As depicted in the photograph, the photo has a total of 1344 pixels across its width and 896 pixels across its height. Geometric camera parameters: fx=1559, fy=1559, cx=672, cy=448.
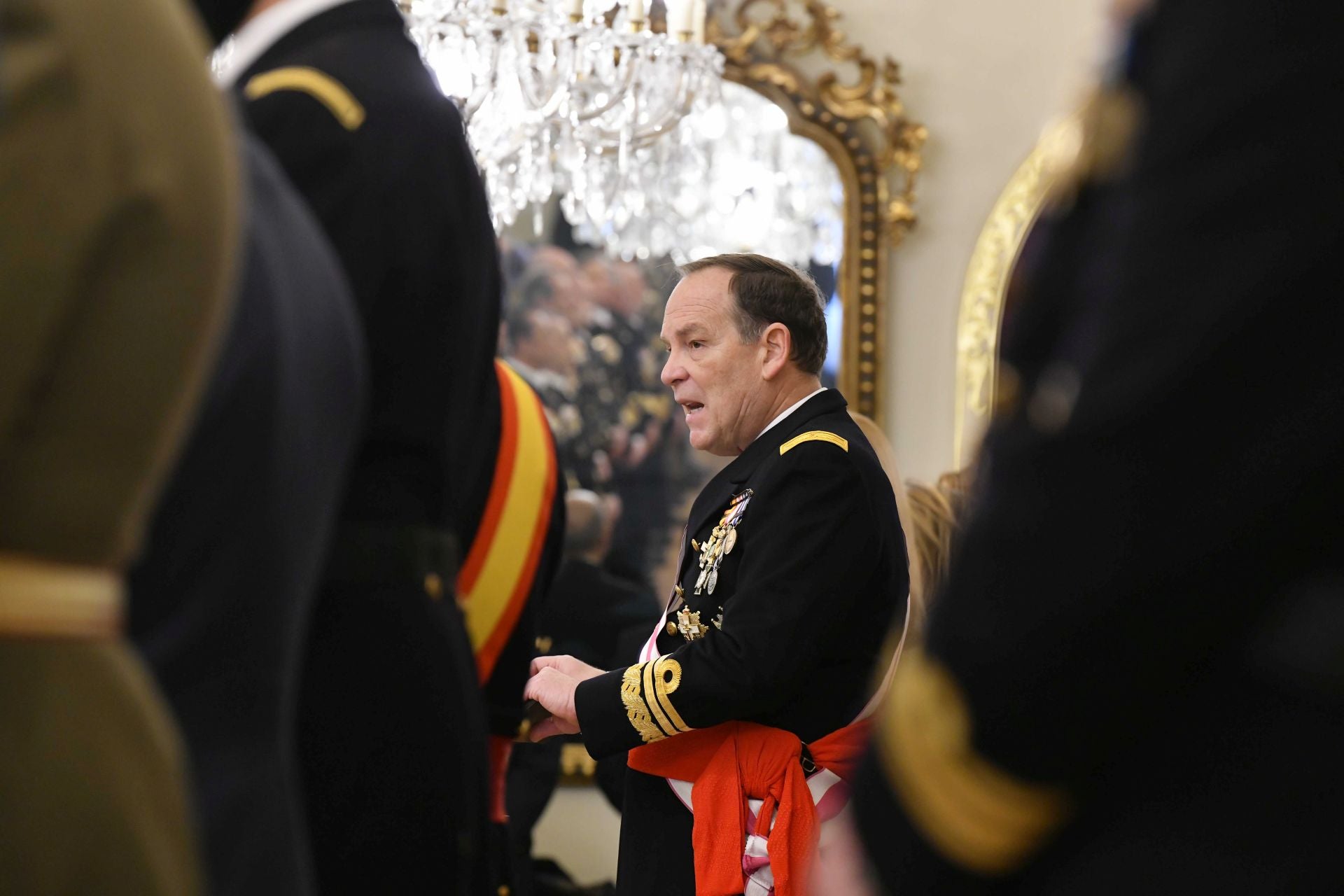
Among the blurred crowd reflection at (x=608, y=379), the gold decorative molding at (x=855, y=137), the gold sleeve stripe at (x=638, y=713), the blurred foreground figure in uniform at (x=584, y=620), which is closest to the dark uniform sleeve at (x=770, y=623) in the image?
the gold sleeve stripe at (x=638, y=713)

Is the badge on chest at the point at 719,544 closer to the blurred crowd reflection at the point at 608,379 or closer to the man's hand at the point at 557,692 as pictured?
the man's hand at the point at 557,692

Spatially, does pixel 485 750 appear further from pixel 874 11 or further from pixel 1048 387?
pixel 874 11

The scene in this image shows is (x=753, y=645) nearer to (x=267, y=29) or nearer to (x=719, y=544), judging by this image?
(x=719, y=544)

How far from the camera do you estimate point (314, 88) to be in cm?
126

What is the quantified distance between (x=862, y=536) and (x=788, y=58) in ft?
9.00

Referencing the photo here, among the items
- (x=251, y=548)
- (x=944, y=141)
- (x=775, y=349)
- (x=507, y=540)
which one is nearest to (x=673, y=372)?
(x=775, y=349)

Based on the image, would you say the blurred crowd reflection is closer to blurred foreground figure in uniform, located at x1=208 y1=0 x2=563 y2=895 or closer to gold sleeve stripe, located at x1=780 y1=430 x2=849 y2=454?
gold sleeve stripe, located at x1=780 y1=430 x2=849 y2=454

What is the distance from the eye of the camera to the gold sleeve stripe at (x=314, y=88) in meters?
1.25

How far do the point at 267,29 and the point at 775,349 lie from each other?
52.7 inches

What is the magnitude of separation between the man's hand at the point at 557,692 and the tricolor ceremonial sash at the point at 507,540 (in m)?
0.67

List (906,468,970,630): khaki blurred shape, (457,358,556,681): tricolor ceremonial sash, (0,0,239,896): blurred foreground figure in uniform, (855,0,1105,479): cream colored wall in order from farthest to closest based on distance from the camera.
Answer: (855,0,1105,479): cream colored wall < (906,468,970,630): khaki blurred shape < (457,358,556,681): tricolor ceremonial sash < (0,0,239,896): blurred foreground figure in uniform

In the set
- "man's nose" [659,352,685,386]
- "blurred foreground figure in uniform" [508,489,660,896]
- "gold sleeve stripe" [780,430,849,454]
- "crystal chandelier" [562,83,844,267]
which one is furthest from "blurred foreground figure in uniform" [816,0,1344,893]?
"crystal chandelier" [562,83,844,267]

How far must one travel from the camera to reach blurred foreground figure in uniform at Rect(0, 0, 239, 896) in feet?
2.12

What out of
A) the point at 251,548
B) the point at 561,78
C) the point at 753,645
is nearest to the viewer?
the point at 251,548
